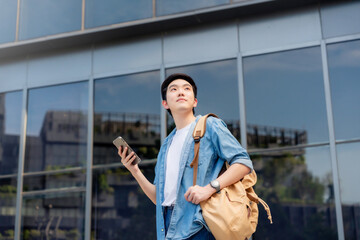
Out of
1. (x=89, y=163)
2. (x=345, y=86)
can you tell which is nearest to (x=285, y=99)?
(x=345, y=86)

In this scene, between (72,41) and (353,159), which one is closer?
(353,159)

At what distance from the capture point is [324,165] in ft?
28.0

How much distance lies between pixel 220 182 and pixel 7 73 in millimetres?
10283

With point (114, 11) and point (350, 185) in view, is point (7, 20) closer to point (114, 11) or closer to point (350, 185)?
point (114, 11)

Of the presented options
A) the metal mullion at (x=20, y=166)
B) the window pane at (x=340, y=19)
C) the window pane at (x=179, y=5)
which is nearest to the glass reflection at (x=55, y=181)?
the metal mullion at (x=20, y=166)

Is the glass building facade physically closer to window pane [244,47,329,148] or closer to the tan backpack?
window pane [244,47,329,148]

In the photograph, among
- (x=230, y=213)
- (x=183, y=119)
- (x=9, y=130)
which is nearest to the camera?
(x=230, y=213)

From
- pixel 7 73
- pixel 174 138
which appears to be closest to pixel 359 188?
pixel 174 138

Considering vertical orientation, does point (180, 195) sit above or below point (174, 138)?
below

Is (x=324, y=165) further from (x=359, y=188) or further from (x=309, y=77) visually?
(x=309, y=77)

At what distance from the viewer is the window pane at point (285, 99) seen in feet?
28.9

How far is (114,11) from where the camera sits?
10.5 m

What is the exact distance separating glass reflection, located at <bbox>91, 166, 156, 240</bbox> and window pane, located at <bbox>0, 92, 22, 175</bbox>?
2.32 meters

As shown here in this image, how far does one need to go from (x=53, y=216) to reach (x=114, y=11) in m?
4.69
